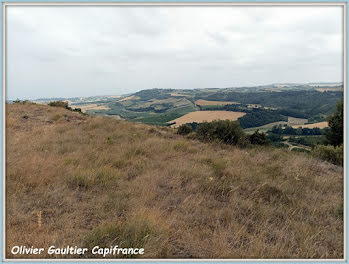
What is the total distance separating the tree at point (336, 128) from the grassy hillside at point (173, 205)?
30.3 ft

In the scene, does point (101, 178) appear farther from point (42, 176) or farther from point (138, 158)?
point (138, 158)

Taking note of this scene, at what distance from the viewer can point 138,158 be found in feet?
19.2

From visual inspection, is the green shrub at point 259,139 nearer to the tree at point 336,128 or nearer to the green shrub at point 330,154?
the green shrub at point 330,154

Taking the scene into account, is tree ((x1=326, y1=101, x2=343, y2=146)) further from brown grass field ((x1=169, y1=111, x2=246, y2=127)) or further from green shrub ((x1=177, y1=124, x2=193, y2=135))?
green shrub ((x1=177, y1=124, x2=193, y2=135))

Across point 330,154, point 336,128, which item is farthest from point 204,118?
point 336,128

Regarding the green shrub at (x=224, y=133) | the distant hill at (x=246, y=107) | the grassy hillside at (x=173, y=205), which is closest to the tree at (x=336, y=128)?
the green shrub at (x=224, y=133)

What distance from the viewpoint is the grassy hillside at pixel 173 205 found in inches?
97.7

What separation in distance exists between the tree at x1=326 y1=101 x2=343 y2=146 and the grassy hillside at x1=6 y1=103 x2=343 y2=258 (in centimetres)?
923

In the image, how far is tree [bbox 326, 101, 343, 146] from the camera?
12758 millimetres

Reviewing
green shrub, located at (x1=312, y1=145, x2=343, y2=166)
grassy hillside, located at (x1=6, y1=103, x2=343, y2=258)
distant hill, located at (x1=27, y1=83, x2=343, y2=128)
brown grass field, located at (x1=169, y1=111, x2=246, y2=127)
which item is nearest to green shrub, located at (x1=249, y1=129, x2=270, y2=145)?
brown grass field, located at (x1=169, y1=111, x2=246, y2=127)

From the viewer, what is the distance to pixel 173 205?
3.41 meters
